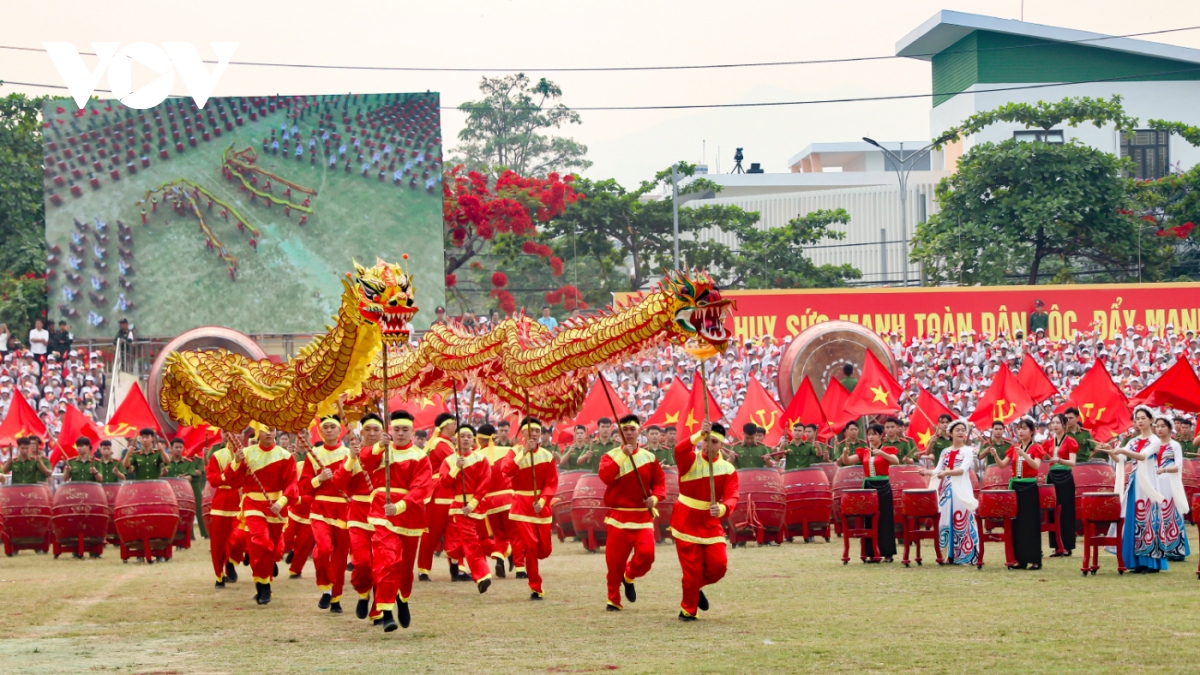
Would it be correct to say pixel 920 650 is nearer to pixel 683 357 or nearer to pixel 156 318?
pixel 683 357

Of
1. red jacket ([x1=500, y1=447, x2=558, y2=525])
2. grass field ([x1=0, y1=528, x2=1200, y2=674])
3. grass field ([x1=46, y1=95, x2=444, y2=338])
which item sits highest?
grass field ([x1=46, y1=95, x2=444, y2=338])

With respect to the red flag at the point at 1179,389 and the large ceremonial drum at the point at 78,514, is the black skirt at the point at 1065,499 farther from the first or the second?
the large ceremonial drum at the point at 78,514

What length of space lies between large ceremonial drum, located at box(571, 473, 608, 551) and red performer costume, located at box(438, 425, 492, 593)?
3085 mm

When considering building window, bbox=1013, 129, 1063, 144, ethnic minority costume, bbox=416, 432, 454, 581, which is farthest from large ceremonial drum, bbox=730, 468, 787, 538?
building window, bbox=1013, 129, 1063, 144

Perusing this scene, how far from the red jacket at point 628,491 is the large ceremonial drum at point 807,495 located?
5.89m

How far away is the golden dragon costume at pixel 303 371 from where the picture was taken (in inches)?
394

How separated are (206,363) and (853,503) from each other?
6112 mm

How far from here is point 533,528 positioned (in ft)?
39.2

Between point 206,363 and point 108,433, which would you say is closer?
point 206,363

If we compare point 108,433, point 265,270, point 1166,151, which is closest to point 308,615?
point 108,433

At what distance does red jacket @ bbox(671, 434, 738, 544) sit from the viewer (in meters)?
9.80

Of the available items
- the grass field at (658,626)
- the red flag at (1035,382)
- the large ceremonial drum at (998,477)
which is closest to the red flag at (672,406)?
the red flag at (1035,382)

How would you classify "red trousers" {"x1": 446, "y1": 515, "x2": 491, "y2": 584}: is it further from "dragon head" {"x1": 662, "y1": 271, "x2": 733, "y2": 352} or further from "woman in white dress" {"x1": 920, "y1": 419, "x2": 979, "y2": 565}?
"woman in white dress" {"x1": 920, "y1": 419, "x2": 979, "y2": 565}

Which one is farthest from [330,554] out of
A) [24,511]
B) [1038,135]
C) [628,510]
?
[1038,135]
